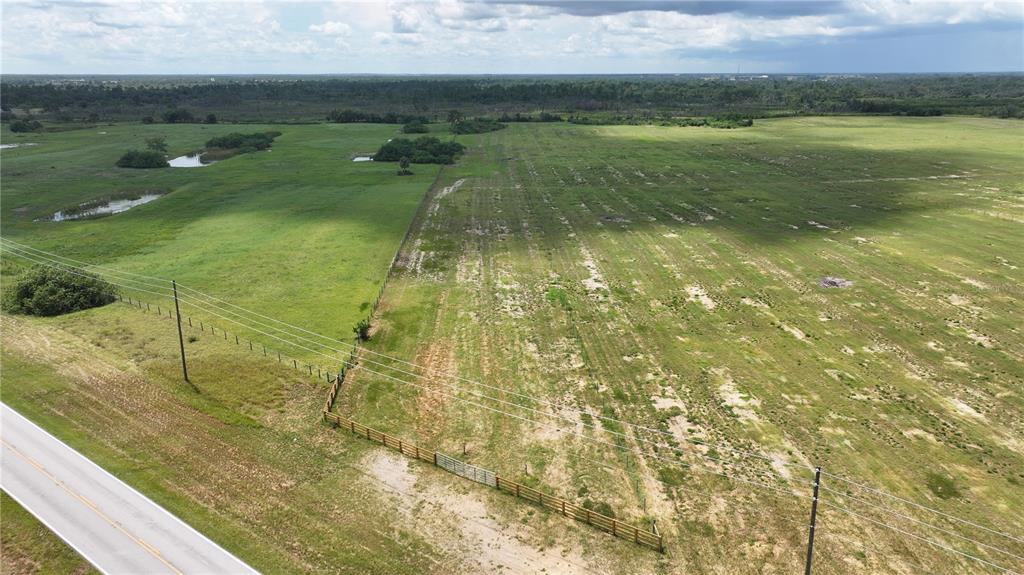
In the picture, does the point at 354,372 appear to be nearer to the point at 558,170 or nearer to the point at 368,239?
the point at 368,239

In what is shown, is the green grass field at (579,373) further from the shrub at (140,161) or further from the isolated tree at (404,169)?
the shrub at (140,161)

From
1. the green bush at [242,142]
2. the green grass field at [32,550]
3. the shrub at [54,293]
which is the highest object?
the green bush at [242,142]

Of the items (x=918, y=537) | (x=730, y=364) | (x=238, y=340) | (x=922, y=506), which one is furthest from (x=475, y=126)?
(x=918, y=537)

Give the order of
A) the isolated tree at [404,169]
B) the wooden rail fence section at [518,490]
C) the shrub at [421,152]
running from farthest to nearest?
the shrub at [421,152], the isolated tree at [404,169], the wooden rail fence section at [518,490]

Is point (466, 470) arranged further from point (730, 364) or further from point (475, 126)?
point (475, 126)

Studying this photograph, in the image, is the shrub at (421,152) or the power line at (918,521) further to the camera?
the shrub at (421,152)

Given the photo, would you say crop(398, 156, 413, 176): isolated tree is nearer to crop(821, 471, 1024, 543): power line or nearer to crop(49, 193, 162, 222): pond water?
crop(49, 193, 162, 222): pond water

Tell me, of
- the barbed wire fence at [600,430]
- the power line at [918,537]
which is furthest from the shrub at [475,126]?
the power line at [918,537]

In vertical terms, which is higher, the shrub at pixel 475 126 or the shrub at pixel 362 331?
the shrub at pixel 475 126
